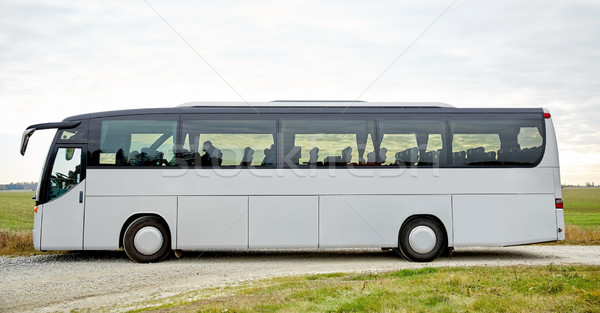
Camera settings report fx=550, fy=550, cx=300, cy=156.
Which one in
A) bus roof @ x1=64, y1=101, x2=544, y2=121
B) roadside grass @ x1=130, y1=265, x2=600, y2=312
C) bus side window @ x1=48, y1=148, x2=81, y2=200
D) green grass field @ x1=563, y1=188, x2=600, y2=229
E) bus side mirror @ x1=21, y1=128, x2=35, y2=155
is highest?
bus roof @ x1=64, y1=101, x2=544, y2=121

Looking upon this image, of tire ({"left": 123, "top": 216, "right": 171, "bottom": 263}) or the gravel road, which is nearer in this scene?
the gravel road

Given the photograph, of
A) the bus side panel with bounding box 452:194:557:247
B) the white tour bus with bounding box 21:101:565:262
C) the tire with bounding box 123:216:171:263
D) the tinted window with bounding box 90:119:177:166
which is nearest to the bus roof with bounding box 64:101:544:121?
the white tour bus with bounding box 21:101:565:262

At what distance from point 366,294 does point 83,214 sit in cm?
781

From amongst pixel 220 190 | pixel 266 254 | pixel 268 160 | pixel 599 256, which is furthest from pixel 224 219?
pixel 599 256

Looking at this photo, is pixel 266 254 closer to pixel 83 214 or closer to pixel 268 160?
pixel 268 160

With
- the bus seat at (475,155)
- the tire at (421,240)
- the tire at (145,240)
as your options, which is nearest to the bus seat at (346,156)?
the tire at (421,240)

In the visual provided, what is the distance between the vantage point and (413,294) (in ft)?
24.8

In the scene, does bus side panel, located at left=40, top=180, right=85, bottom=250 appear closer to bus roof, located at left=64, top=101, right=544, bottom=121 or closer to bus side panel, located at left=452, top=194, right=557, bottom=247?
bus roof, located at left=64, top=101, right=544, bottom=121

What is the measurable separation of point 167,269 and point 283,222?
277 cm

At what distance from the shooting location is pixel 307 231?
12656 mm

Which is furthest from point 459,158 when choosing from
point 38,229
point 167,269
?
point 38,229

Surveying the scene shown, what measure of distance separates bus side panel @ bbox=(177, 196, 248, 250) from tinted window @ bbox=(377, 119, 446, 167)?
3475 millimetres

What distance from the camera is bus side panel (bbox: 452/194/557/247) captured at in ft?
41.9

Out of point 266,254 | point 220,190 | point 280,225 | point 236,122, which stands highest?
point 236,122
